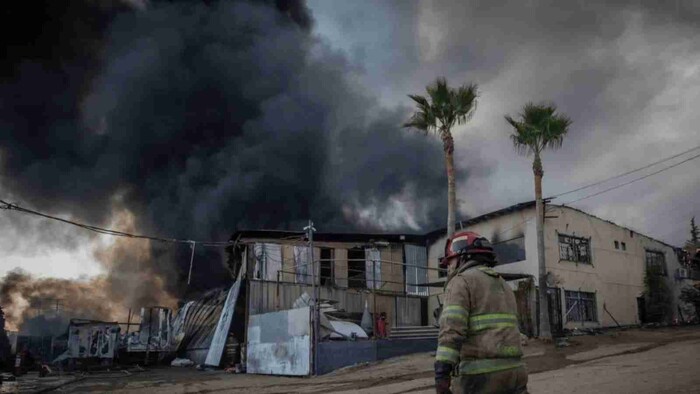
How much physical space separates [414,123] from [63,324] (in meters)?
56.0

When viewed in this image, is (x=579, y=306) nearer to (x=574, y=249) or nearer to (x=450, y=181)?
(x=574, y=249)

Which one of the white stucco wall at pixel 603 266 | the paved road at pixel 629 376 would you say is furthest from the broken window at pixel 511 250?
the paved road at pixel 629 376

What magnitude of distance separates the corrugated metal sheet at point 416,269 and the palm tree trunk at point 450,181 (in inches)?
360

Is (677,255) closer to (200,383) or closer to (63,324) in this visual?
(200,383)

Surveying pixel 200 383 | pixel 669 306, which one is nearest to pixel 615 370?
pixel 200 383

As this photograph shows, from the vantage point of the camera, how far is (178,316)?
31.8 metres

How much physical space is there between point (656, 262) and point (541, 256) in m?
12.7

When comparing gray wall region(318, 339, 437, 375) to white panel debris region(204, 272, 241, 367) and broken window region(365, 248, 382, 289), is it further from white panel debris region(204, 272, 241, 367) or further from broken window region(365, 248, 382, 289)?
broken window region(365, 248, 382, 289)

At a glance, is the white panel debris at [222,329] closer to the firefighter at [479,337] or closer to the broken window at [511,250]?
the broken window at [511,250]

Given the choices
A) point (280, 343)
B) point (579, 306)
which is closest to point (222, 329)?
point (280, 343)

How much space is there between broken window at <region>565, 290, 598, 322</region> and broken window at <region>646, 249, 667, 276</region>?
17.0 ft

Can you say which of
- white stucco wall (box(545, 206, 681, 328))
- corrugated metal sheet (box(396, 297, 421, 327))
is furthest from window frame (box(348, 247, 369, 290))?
white stucco wall (box(545, 206, 681, 328))

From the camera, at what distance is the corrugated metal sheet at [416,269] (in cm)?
2809

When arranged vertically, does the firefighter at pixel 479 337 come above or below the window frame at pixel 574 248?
below
